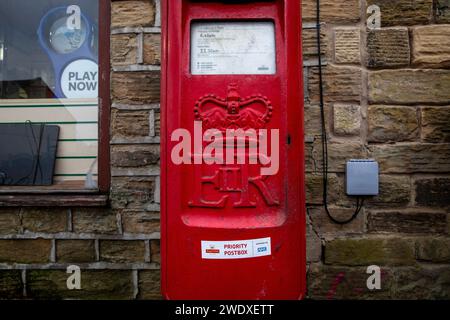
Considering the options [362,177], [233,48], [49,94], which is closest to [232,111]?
[233,48]

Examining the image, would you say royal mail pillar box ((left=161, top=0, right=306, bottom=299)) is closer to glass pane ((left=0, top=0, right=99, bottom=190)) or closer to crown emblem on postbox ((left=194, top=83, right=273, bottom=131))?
crown emblem on postbox ((left=194, top=83, right=273, bottom=131))

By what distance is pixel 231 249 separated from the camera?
147cm

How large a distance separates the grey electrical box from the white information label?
107 cm

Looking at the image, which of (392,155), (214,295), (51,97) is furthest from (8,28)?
(392,155)

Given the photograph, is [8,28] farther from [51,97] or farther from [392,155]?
[392,155]

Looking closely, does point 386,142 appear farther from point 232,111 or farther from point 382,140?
point 232,111

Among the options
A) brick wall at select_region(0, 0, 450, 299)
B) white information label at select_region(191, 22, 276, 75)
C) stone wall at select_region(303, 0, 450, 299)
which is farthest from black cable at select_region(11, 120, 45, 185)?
stone wall at select_region(303, 0, 450, 299)

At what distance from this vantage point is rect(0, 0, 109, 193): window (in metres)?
2.64

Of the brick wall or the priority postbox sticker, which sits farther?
the brick wall

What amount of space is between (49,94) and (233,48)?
5.70ft

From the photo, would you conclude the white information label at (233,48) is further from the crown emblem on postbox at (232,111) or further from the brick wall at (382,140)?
the brick wall at (382,140)

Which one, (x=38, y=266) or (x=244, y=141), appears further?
(x=38, y=266)

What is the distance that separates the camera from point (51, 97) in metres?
2.71

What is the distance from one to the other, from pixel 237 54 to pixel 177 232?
714 millimetres
